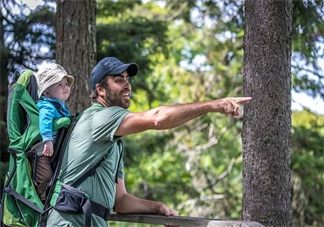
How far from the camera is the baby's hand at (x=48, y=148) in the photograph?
3760 mm

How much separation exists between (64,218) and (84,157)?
1.15ft

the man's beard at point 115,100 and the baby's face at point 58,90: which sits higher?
the baby's face at point 58,90

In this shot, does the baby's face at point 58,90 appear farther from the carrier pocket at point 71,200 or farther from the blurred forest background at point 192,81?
the blurred forest background at point 192,81

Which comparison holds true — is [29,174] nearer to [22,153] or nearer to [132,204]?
[22,153]

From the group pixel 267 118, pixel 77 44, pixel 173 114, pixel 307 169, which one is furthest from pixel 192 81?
pixel 173 114

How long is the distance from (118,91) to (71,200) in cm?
68

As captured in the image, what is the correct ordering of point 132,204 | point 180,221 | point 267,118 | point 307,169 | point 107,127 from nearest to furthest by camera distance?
point 107,127
point 180,221
point 132,204
point 267,118
point 307,169

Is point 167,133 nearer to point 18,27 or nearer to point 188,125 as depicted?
point 188,125

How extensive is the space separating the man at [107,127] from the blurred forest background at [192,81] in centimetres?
258

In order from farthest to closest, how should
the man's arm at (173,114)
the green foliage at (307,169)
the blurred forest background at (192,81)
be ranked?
1. the green foliage at (307,169)
2. the blurred forest background at (192,81)
3. the man's arm at (173,114)

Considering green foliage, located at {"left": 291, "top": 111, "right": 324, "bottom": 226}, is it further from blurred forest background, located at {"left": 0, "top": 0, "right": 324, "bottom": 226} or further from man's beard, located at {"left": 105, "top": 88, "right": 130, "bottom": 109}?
man's beard, located at {"left": 105, "top": 88, "right": 130, "bottom": 109}

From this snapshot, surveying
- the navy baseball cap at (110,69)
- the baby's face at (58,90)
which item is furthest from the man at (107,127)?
the baby's face at (58,90)

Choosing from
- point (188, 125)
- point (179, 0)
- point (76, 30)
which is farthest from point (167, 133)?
point (76, 30)

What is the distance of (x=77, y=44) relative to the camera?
6434mm
